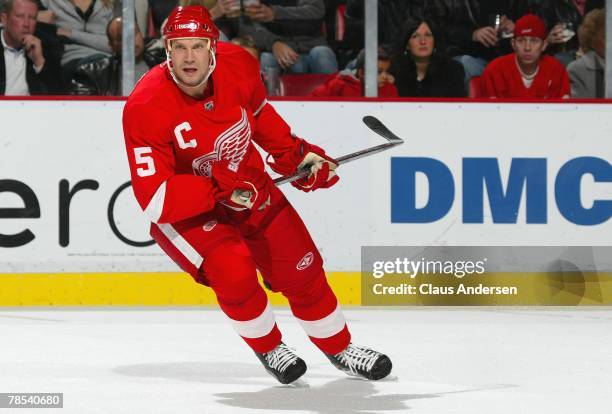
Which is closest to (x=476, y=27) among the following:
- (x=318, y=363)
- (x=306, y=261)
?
(x=318, y=363)

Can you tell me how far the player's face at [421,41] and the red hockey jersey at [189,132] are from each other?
2226mm

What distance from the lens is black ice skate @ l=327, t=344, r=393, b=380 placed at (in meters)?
3.95

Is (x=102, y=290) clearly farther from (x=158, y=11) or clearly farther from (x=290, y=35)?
(x=290, y=35)

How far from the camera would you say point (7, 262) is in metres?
Answer: 5.79

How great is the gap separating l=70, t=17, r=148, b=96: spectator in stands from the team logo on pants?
2.32 m

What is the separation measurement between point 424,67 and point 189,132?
253 cm

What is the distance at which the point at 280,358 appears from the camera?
3.89 metres

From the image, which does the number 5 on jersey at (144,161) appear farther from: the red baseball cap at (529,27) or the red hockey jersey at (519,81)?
the red baseball cap at (529,27)

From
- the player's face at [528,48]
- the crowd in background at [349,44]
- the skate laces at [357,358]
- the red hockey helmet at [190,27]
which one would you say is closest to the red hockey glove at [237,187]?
the red hockey helmet at [190,27]

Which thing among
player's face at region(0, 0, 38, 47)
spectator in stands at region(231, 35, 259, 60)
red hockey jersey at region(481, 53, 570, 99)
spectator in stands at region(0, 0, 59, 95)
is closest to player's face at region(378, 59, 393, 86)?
red hockey jersey at region(481, 53, 570, 99)

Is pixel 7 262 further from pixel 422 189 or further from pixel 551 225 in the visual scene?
pixel 551 225

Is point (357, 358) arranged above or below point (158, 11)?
below

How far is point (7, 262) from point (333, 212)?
4.66 ft

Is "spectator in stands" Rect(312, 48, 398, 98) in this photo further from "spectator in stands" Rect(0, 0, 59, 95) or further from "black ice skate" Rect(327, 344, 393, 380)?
"black ice skate" Rect(327, 344, 393, 380)
